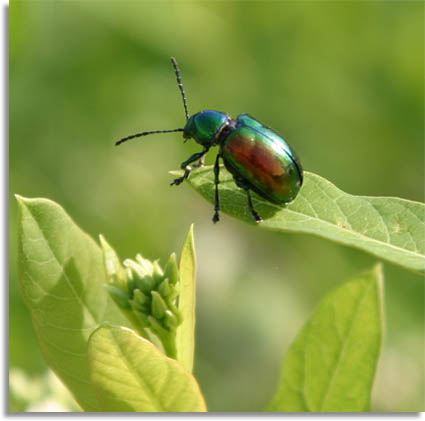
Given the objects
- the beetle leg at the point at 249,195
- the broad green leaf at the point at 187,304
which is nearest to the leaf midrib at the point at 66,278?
the broad green leaf at the point at 187,304

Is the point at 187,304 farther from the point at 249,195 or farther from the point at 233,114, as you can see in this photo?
the point at 233,114

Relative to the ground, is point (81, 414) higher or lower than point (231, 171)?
lower

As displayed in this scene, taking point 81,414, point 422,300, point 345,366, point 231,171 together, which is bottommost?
point 422,300

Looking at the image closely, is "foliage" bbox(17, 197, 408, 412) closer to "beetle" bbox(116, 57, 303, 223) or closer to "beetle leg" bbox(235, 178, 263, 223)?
"beetle leg" bbox(235, 178, 263, 223)

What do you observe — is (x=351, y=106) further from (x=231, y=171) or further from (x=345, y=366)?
(x=345, y=366)

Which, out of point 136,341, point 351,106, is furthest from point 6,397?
point 351,106

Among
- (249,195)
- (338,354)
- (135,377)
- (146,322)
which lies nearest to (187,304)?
(146,322)
